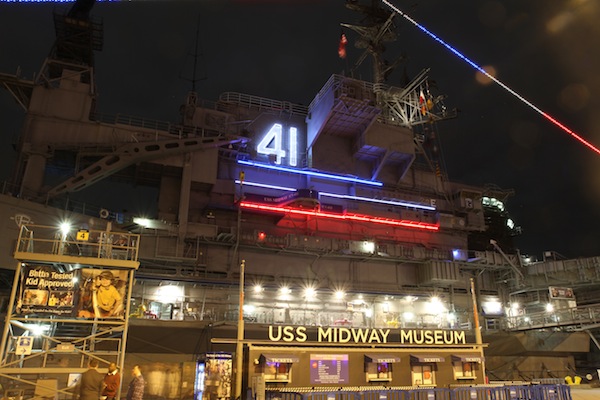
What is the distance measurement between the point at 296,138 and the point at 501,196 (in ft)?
90.9

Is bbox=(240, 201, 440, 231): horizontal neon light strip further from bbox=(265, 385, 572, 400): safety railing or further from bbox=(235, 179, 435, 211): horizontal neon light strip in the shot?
bbox=(265, 385, 572, 400): safety railing

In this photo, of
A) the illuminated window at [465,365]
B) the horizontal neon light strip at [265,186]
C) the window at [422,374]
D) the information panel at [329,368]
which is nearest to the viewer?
the information panel at [329,368]

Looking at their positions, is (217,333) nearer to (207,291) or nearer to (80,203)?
(207,291)

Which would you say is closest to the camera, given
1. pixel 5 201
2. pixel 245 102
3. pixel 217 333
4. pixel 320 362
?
pixel 320 362

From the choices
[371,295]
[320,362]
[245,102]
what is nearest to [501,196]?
[371,295]

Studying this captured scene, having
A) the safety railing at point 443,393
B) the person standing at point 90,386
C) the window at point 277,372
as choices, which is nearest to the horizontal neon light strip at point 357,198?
the window at point 277,372

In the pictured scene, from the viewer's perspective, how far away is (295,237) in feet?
129

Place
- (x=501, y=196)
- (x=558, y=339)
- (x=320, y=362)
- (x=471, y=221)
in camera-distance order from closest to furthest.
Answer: (x=320, y=362) → (x=558, y=339) → (x=471, y=221) → (x=501, y=196)

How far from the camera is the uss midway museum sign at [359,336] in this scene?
2172 cm

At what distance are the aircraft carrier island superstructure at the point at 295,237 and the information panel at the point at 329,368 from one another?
0.49 feet

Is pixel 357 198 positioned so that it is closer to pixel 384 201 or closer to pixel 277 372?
pixel 384 201

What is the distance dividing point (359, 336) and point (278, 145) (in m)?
24.4

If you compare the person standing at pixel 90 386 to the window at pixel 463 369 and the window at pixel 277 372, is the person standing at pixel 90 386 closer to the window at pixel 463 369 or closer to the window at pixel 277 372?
the window at pixel 277 372

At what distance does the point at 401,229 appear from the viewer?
154 ft
